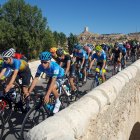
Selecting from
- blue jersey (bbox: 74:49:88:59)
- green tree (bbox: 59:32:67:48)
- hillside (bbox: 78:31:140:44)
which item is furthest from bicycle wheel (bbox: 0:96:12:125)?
hillside (bbox: 78:31:140:44)

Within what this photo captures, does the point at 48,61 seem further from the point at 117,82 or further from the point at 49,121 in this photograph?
the point at 49,121

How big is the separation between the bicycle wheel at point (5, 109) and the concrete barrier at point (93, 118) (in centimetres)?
241

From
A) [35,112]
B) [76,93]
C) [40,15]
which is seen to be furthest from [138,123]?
[40,15]

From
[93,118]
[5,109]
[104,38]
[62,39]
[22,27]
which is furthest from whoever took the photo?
[104,38]

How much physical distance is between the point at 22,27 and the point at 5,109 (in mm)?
75931

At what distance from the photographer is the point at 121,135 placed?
5738 mm

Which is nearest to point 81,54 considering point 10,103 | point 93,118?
point 10,103

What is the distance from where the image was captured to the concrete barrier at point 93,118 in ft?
11.1

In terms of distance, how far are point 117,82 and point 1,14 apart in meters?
81.6

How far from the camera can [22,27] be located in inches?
3216

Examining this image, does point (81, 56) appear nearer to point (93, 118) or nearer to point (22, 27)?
point (93, 118)

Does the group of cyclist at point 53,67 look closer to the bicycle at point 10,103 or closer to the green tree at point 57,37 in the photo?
the bicycle at point 10,103

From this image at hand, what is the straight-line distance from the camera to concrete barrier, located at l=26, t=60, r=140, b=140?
11.1 feet

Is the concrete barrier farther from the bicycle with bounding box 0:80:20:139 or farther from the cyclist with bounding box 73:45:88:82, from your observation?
the cyclist with bounding box 73:45:88:82
